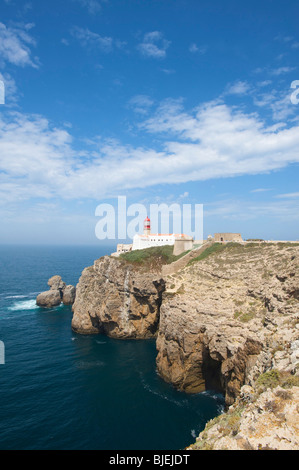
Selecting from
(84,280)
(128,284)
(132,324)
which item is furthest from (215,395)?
(84,280)

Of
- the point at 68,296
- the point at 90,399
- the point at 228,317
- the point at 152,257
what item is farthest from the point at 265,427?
the point at 68,296

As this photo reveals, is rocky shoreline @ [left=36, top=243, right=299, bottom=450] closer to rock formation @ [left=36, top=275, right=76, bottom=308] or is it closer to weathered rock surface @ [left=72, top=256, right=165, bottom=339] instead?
weathered rock surface @ [left=72, top=256, right=165, bottom=339]

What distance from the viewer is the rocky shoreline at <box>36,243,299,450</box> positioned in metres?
11.0

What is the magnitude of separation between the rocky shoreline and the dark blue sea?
3.49 meters

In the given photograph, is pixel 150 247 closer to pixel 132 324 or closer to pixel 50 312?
pixel 132 324

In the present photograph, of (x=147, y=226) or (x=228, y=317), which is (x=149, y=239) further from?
(x=228, y=317)

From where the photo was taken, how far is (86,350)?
1673 inches

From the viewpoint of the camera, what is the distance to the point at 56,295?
223 feet

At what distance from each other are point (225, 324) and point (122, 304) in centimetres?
2591

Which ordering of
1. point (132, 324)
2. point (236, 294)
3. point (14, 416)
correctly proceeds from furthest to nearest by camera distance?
1. point (132, 324)
2. point (236, 294)
3. point (14, 416)

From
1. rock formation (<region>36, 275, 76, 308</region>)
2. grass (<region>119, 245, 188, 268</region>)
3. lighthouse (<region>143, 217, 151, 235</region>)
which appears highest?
lighthouse (<region>143, 217, 151, 235</region>)

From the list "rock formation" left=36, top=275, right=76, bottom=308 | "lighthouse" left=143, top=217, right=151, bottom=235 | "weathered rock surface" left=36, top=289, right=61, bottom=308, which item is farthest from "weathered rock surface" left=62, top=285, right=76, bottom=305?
"lighthouse" left=143, top=217, right=151, bottom=235

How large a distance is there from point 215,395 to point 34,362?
2599cm

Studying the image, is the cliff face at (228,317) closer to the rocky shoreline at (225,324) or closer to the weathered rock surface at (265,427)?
the rocky shoreline at (225,324)
